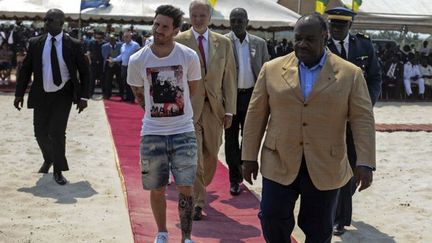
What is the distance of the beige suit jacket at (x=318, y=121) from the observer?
3590 millimetres

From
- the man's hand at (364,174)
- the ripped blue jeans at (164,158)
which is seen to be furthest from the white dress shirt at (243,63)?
the man's hand at (364,174)

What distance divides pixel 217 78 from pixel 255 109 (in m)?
1.79

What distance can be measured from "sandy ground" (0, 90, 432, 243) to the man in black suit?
1.75 feet

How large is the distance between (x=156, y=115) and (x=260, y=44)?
8.51ft

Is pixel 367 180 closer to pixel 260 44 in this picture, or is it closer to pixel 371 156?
pixel 371 156

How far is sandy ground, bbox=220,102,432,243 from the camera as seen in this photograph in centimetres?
557

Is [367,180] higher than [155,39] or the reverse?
the reverse

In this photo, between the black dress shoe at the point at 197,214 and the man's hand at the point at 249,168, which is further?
the black dress shoe at the point at 197,214

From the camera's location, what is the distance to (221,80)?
562 cm

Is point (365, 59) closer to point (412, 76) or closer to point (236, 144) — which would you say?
point (236, 144)

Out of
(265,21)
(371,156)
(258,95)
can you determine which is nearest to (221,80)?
(258,95)

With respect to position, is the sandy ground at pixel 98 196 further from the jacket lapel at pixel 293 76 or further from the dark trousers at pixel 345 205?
the jacket lapel at pixel 293 76

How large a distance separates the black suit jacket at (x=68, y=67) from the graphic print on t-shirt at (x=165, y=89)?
2579 mm

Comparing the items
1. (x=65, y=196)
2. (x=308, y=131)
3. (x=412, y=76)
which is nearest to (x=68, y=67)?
(x=65, y=196)
